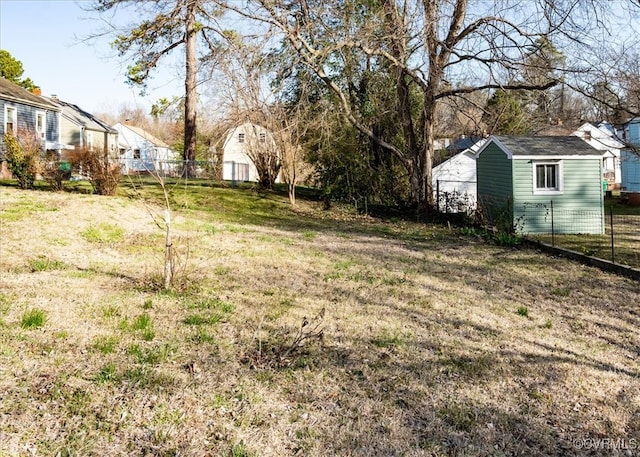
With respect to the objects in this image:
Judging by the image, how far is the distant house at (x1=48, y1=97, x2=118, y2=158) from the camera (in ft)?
110

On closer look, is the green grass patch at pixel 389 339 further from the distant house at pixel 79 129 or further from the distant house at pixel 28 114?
the distant house at pixel 79 129

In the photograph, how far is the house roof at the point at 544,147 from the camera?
14.4 m

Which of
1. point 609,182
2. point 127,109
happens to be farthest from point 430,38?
point 127,109

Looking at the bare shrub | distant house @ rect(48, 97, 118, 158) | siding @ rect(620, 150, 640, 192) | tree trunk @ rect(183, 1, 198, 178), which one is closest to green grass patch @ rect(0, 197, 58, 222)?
tree trunk @ rect(183, 1, 198, 178)

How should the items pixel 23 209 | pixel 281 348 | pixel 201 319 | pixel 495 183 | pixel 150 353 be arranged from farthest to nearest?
pixel 495 183, pixel 23 209, pixel 201 319, pixel 281 348, pixel 150 353

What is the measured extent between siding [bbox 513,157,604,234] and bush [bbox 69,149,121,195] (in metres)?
11.5

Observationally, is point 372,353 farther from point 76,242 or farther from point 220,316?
point 76,242

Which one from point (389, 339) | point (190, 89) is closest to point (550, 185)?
point (190, 89)

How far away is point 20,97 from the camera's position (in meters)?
26.0

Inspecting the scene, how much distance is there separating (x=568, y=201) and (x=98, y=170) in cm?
1354

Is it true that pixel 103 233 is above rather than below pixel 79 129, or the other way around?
below

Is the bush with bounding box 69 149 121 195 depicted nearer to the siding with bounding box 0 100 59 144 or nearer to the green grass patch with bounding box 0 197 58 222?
the green grass patch with bounding box 0 197 58 222

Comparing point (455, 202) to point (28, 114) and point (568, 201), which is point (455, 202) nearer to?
point (568, 201)

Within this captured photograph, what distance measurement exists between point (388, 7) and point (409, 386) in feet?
42.9
